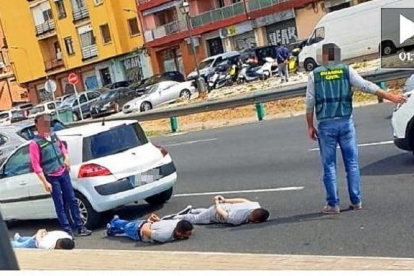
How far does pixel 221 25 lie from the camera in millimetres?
50219

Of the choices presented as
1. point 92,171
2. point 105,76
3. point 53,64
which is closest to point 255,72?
point 92,171

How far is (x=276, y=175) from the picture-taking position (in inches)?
428

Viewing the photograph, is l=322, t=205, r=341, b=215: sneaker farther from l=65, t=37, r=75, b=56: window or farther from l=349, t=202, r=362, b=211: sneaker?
l=65, t=37, r=75, b=56: window

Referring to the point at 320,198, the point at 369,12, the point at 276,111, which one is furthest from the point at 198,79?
the point at 320,198

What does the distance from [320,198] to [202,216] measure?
58.6 inches

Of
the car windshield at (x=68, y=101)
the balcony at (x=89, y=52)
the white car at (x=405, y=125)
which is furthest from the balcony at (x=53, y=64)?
the white car at (x=405, y=125)

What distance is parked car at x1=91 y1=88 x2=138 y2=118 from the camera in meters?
41.4

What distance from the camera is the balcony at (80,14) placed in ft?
200

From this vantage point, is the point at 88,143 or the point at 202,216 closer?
the point at 202,216

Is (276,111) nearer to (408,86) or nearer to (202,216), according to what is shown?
(408,86)

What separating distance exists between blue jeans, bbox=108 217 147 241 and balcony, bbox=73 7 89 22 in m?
54.0

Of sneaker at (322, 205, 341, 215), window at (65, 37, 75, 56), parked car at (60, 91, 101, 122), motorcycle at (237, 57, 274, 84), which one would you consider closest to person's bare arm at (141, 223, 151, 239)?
sneaker at (322, 205, 341, 215)

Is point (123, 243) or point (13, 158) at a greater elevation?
point (13, 158)

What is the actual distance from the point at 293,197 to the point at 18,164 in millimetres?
4087
